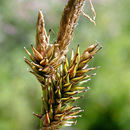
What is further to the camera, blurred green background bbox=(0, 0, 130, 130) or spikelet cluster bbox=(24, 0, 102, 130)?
blurred green background bbox=(0, 0, 130, 130)

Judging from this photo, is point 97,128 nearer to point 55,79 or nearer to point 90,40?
point 90,40

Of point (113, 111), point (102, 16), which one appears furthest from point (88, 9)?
point (113, 111)

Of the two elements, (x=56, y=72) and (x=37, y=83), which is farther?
(x=37, y=83)

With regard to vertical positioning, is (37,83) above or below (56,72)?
above

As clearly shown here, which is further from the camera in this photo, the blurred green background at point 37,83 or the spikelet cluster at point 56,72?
the blurred green background at point 37,83
